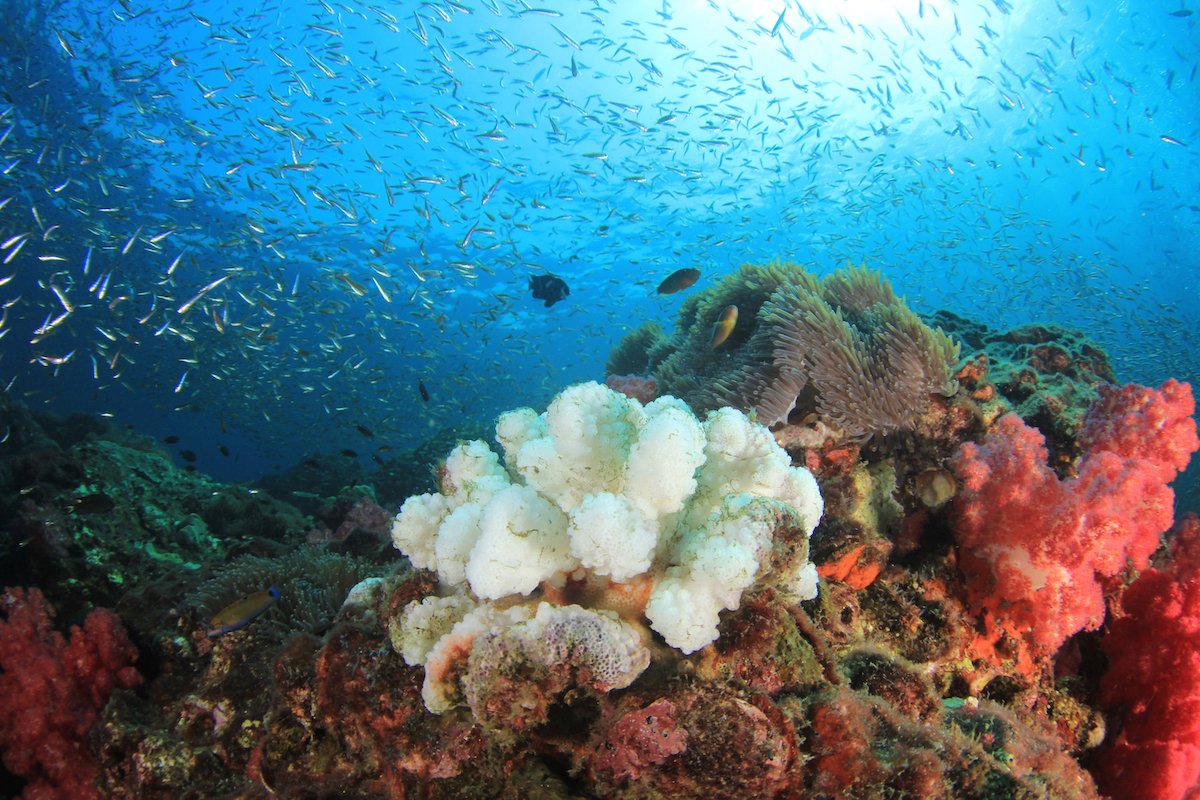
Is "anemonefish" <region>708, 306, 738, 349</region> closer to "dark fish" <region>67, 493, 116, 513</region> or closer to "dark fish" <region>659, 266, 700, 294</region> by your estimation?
"dark fish" <region>659, 266, 700, 294</region>

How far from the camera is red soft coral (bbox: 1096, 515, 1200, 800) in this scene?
9.09ft

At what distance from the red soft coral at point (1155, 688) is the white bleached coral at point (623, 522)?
8.76ft

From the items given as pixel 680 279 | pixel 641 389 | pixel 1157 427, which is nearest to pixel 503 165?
pixel 680 279

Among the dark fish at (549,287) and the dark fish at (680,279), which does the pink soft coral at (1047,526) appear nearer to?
the dark fish at (680,279)

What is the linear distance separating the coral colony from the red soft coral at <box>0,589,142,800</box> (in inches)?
0.8

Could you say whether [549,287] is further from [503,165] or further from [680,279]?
[503,165]

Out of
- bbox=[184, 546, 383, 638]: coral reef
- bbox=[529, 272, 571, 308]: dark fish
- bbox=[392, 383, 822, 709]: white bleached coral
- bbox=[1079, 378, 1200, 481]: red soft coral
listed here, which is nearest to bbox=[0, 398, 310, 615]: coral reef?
bbox=[184, 546, 383, 638]: coral reef

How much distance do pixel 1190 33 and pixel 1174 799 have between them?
39.4m

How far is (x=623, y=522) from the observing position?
5.80 ft

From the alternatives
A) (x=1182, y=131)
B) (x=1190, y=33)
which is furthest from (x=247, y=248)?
(x=1182, y=131)

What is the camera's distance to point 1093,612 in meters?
2.76

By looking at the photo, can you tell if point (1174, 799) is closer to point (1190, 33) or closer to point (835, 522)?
point (835, 522)

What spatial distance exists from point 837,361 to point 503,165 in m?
11.4

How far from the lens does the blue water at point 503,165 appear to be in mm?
13305
